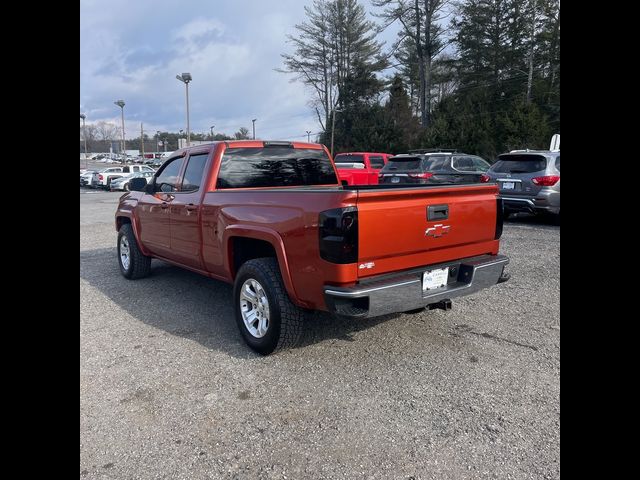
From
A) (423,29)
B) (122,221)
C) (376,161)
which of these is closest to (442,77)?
(423,29)

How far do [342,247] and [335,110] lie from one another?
1659 inches

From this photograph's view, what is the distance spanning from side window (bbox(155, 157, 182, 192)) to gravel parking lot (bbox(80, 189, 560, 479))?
141 centimetres

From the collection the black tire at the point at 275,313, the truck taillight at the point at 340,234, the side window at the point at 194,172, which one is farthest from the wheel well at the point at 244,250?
the truck taillight at the point at 340,234

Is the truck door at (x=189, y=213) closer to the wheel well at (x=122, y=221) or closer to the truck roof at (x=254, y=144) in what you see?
the truck roof at (x=254, y=144)

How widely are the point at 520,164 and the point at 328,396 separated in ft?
29.0

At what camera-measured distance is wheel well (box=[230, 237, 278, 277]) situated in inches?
165

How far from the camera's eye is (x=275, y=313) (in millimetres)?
3627

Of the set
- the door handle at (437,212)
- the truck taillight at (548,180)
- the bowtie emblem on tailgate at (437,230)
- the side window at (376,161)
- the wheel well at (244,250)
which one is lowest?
the wheel well at (244,250)

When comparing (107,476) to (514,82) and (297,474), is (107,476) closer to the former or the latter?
(297,474)

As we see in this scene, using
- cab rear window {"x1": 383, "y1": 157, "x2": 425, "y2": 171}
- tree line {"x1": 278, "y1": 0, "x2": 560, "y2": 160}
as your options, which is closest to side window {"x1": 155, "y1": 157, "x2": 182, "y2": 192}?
cab rear window {"x1": 383, "y1": 157, "x2": 425, "y2": 171}

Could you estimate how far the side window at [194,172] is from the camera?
483 centimetres

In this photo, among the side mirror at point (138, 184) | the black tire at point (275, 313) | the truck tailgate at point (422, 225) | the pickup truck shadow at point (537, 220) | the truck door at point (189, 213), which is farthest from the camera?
the pickup truck shadow at point (537, 220)

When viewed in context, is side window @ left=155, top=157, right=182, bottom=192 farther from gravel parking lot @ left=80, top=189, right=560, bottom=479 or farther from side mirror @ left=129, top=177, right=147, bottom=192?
gravel parking lot @ left=80, top=189, right=560, bottom=479
